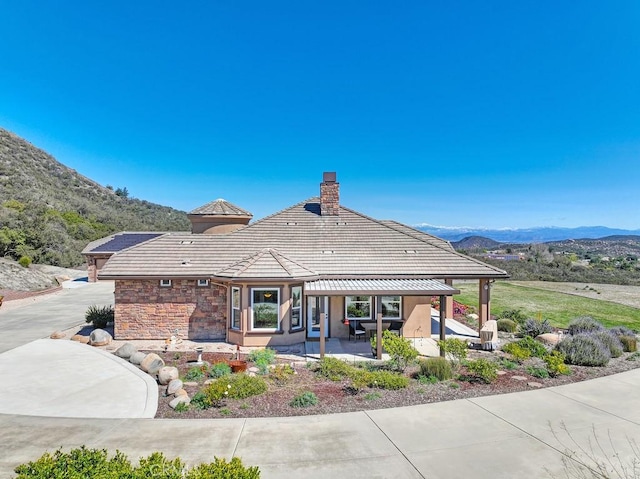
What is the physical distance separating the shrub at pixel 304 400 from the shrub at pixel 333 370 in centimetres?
174

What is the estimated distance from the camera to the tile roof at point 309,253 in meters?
16.2

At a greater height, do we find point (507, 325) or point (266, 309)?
point (266, 309)

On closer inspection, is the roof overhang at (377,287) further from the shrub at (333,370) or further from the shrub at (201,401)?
the shrub at (201,401)

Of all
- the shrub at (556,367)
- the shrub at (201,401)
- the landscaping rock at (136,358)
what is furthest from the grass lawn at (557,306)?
the landscaping rock at (136,358)

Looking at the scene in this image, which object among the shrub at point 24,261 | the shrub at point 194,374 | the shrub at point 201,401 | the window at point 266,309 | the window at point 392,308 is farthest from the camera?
the shrub at point 24,261

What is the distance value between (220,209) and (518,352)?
1469 cm

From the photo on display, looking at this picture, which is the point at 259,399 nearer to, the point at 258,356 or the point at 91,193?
the point at 258,356

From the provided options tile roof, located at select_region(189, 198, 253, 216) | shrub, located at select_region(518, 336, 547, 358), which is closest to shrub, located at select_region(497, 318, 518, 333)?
shrub, located at select_region(518, 336, 547, 358)

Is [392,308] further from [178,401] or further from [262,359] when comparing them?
[178,401]

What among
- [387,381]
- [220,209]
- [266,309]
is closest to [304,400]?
[387,381]

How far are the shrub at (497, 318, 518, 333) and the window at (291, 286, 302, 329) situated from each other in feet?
33.0

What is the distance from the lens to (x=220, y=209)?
19281mm

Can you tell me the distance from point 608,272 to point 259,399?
4951 cm

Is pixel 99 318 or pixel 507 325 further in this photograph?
pixel 507 325
